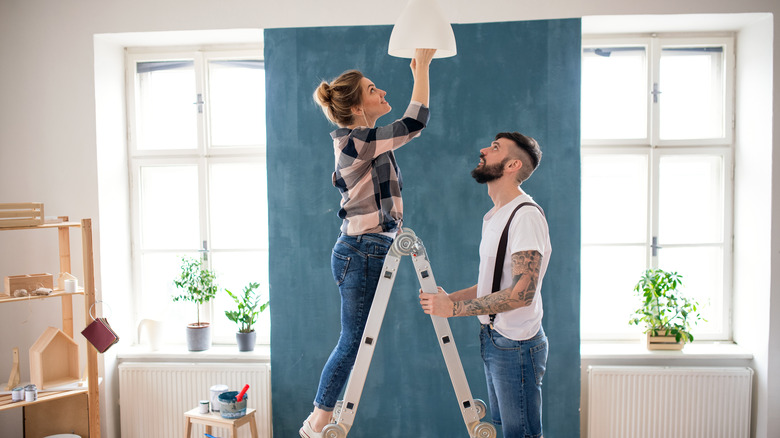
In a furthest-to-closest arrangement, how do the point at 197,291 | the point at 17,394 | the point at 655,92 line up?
the point at 655,92
the point at 197,291
the point at 17,394

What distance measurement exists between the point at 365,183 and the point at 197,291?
1931 millimetres

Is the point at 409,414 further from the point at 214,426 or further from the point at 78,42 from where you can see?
the point at 78,42

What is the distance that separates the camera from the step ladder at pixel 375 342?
2.11 metres

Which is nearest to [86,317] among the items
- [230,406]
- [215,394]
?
[215,394]

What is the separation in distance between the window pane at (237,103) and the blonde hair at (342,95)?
180cm

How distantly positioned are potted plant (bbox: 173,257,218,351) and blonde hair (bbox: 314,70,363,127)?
75.7 inches

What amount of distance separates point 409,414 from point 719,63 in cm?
315

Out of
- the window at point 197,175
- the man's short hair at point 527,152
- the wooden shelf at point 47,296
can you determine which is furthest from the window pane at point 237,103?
A: the man's short hair at point 527,152

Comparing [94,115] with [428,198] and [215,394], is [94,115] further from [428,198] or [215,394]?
[428,198]

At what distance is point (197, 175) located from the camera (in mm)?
3945

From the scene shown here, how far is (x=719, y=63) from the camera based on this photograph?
3811 mm

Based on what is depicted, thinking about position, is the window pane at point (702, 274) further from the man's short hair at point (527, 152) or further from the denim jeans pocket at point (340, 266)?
the denim jeans pocket at point (340, 266)

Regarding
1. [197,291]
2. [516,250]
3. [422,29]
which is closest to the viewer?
[422,29]

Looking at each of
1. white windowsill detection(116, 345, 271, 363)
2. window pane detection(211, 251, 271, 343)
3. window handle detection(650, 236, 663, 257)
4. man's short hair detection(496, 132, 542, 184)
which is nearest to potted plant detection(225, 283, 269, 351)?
white windowsill detection(116, 345, 271, 363)
